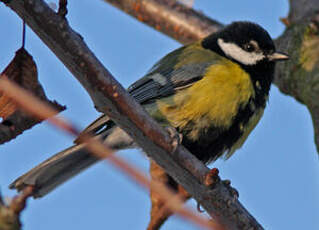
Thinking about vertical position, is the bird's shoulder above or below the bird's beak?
above

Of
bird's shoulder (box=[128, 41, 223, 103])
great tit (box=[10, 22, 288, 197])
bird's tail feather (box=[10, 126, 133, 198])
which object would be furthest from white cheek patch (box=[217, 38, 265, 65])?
bird's tail feather (box=[10, 126, 133, 198])

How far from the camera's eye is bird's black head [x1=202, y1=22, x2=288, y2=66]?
380cm

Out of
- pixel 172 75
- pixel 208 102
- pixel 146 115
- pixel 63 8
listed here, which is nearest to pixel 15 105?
pixel 63 8

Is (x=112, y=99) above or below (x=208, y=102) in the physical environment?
below

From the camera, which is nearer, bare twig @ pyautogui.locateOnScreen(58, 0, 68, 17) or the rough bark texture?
bare twig @ pyautogui.locateOnScreen(58, 0, 68, 17)

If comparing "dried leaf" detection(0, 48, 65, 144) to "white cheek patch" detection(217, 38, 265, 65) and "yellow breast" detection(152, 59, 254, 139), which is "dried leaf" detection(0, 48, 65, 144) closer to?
"yellow breast" detection(152, 59, 254, 139)

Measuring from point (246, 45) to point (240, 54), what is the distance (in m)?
0.15

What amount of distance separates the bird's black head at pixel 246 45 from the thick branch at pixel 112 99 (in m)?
1.54

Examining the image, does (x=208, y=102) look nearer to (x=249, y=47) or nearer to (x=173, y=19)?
(x=249, y=47)

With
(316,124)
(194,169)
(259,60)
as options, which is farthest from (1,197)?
(259,60)

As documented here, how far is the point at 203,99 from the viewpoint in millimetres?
3199

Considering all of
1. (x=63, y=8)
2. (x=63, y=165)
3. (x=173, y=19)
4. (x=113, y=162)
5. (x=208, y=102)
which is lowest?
(x=113, y=162)

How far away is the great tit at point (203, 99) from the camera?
3.16 meters

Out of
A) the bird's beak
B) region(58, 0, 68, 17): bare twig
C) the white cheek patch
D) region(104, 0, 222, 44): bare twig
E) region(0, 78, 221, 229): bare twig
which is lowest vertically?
region(0, 78, 221, 229): bare twig
